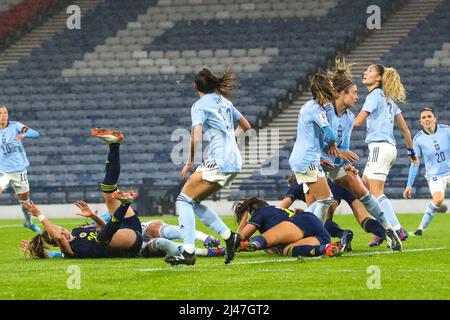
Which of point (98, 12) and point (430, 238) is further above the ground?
point (98, 12)

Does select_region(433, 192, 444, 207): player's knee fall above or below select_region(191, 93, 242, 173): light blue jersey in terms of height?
below

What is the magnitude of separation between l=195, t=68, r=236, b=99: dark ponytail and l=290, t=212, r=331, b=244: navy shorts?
170 centimetres

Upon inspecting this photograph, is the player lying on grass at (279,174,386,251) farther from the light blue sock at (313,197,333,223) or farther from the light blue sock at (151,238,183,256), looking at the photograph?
the light blue sock at (151,238,183,256)

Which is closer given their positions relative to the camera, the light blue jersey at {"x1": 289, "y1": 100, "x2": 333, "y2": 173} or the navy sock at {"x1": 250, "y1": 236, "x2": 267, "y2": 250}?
the navy sock at {"x1": 250, "y1": 236, "x2": 267, "y2": 250}

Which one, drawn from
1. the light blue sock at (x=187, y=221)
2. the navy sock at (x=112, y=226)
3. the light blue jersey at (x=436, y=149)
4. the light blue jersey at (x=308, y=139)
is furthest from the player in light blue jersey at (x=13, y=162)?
the light blue sock at (x=187, y=221)

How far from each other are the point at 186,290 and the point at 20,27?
31.0m

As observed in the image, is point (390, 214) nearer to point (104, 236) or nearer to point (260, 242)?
point (260, 242)

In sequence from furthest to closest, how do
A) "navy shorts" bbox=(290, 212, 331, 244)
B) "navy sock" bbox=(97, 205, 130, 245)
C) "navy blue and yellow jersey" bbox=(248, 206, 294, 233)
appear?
"navy blue and yellow jersey" bbox=(248, 206, 294, 233)
"navy shorts" bbox=(290, 212, 331, 244)
"navy sock" bbox=(97, 205, 130, 245)

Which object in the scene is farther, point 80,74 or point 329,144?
point 80,74

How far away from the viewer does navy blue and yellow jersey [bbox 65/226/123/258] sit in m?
12.7

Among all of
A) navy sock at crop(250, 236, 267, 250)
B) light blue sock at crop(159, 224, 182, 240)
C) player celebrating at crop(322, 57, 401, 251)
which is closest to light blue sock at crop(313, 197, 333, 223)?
player celebrating at crop(322, 57, 401, 251)

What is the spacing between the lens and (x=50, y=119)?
3344 centimetres
